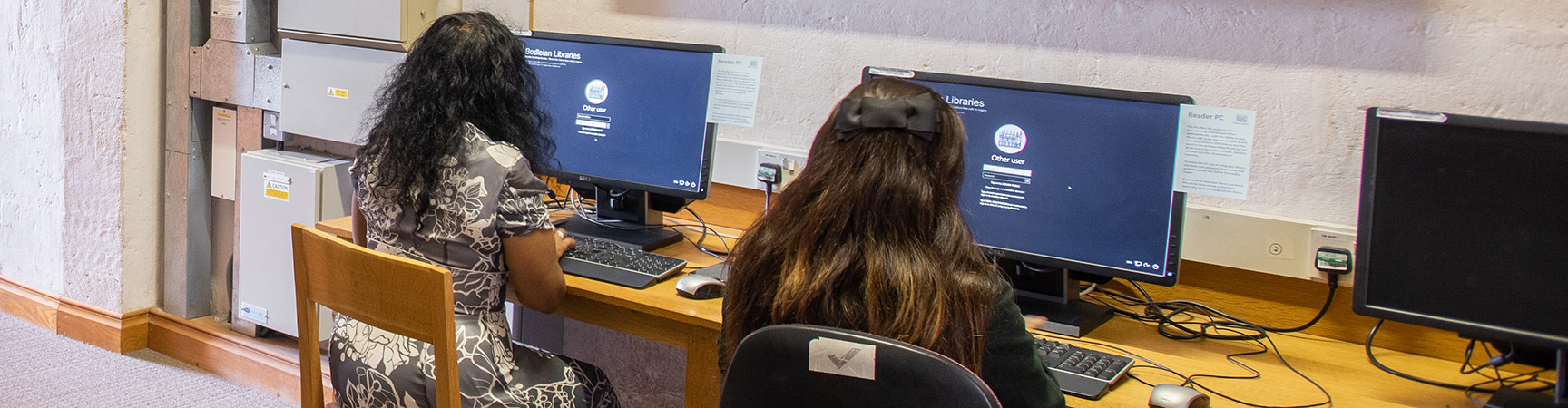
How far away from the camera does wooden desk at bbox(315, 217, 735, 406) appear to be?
1869mm

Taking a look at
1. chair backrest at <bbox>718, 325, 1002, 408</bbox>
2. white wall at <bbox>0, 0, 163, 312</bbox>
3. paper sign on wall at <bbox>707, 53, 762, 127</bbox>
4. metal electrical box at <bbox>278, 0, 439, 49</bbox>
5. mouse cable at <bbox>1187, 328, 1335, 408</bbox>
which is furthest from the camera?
white wall at <bbox>0, 0, 163, 312</bbox>

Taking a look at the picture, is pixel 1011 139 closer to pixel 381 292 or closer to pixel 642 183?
pixel 642 183

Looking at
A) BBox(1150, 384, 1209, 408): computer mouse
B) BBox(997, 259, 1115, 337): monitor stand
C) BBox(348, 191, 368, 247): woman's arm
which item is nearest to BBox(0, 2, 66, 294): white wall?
BBox(348, 191, 368, 247): woman's arm

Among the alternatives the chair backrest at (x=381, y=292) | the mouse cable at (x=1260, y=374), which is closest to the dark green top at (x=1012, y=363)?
the mouse cable at (x=1260, y=374)

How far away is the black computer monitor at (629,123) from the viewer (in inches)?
87.7

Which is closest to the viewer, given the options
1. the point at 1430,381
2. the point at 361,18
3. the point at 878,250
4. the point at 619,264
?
the point at 878,250

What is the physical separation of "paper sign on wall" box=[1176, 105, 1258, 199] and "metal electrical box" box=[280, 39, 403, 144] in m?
1.80

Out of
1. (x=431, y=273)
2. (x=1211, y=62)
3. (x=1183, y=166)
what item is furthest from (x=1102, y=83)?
(x=431, y=273)

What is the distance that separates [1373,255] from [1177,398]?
397 mm

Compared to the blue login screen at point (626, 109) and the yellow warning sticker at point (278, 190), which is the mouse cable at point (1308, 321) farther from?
the yellow warning sticker at point (278, 190)

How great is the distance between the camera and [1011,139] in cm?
192

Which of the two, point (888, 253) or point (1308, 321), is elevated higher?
point (888, 253)

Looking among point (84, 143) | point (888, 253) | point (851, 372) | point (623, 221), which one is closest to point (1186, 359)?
point (888, 253)

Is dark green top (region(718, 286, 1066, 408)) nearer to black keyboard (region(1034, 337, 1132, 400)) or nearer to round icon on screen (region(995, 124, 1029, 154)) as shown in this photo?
black keyboard (region(1034, 337, 1132, 400))
